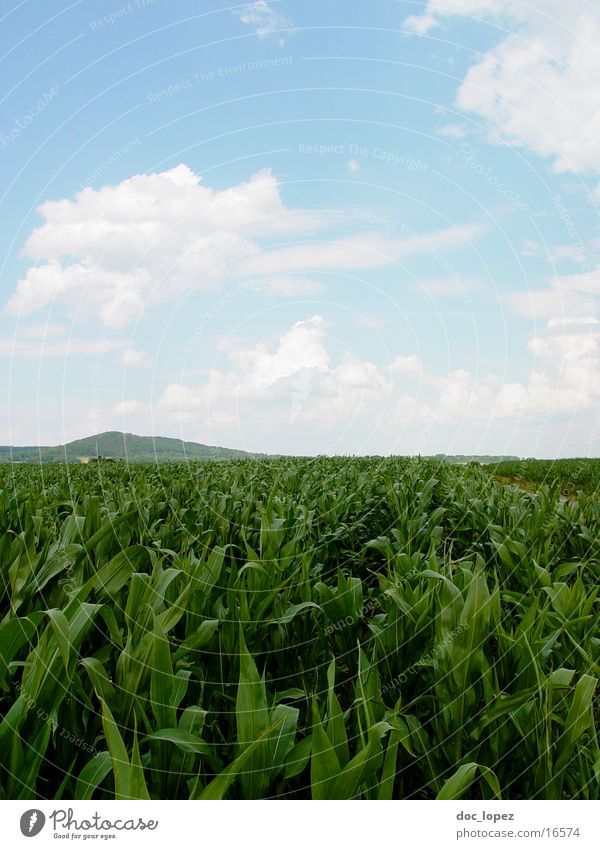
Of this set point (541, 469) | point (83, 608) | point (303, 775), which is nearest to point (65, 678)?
point (83, 608)

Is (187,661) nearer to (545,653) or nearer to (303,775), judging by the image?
(303,775)

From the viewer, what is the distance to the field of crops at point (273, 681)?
1.61 metres
